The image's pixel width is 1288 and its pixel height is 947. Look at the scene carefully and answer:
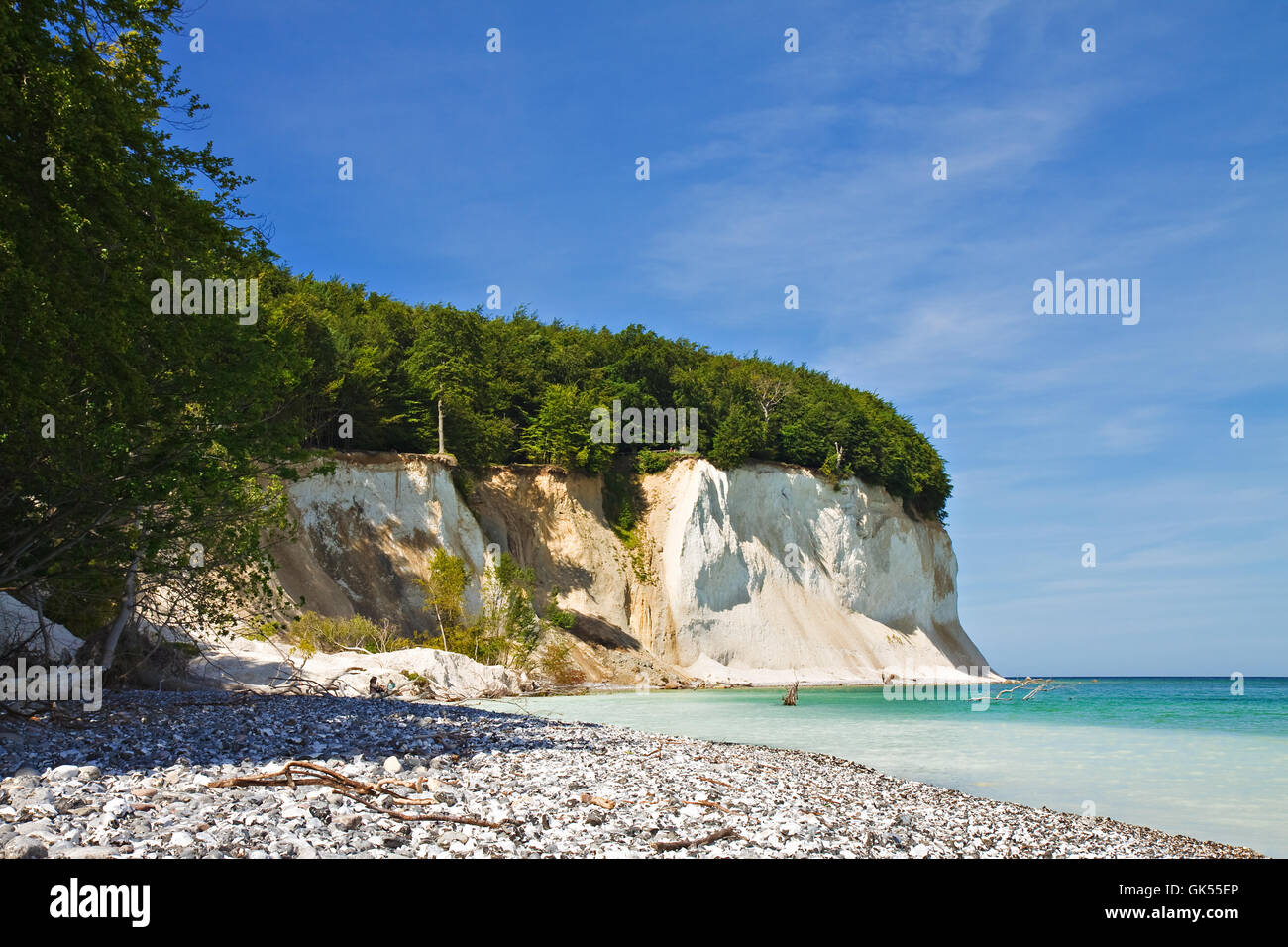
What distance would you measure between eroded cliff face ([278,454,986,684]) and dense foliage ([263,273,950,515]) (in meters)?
2.15

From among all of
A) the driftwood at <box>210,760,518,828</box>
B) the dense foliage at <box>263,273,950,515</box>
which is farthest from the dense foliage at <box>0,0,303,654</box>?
the dense foliage at <box>263,273,950,515</box>

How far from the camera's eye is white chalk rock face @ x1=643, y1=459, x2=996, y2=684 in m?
51.0

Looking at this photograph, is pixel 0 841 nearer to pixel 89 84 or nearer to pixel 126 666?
pixel 89 84

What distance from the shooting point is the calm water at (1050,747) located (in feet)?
42.1

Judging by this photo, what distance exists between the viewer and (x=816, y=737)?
2070 centimetres

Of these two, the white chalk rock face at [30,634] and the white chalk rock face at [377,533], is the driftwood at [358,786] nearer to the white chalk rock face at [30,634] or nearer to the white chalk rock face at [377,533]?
the white chalk rock face at [30,634]

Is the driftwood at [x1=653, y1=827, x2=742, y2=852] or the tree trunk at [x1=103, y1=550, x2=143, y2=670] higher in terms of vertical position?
the tree trunk at [x1=103, y1=550, x2=143, y2=670]

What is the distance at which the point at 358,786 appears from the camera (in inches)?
304

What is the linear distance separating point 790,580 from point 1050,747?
35.6 meters

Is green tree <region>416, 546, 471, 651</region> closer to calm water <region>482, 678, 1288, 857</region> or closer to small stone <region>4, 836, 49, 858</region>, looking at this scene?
calm water <region>482, 678, 1288, 857</region>

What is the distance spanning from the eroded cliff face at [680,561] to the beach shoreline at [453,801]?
2510 cm

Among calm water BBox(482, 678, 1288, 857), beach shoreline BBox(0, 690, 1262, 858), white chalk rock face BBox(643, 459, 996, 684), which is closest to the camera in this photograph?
beach shoreline BBox(0, 690, 1262, 858)

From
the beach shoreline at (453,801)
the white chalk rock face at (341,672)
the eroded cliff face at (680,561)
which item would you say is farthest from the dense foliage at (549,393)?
the beach shoreline at (453,801)
